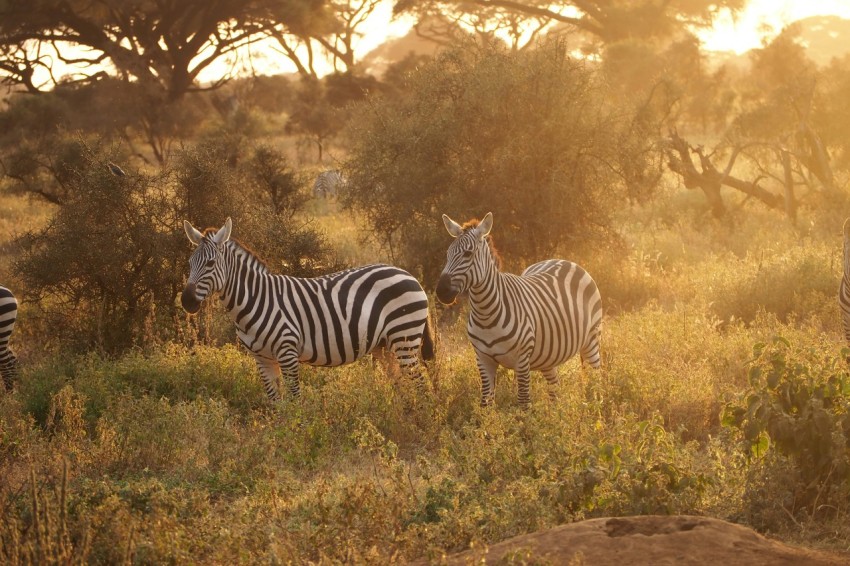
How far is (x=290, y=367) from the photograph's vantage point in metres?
7.91

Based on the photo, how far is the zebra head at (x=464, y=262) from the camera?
725 centimetres

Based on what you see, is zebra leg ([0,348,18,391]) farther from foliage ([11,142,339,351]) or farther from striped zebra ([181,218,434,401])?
striped zebra ([181,218,434,401])

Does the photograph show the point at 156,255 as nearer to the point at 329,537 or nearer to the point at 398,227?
the point at 398,227

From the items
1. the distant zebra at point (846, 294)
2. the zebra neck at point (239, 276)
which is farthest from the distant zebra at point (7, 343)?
the distant zebra at point (846, 294)

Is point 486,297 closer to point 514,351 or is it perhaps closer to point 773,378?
point 514,351

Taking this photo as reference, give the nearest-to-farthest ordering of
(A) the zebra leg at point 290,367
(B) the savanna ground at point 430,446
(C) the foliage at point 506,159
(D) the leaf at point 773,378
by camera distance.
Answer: (B) the savanna ground at point 430,446
(D) the leaf at point 773,378
(A) the zebra leg at point 290,367
(C) the foliage at point 506,159

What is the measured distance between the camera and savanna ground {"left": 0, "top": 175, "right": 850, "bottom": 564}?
4773 millimetres

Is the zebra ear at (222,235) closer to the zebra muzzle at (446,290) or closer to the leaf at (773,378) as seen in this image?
the zebra muzzle at (446,290)

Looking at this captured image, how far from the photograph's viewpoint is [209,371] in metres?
8.55

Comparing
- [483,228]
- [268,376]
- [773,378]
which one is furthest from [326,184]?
[773,378]

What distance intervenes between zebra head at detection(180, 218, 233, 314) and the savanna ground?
848 mm

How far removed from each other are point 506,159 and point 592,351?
425 centimetres

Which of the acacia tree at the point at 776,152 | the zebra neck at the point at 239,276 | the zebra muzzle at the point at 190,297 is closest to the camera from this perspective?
the zebra muzzle at the point at 190,297

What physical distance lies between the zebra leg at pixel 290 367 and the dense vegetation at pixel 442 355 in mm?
332
